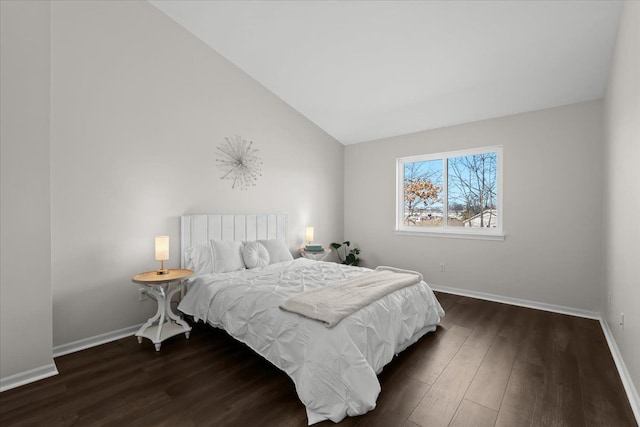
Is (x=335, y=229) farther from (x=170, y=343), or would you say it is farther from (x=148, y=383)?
(x=148, y=383)

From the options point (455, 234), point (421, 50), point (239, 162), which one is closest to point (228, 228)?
point (239, 162)

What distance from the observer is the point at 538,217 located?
143 inches

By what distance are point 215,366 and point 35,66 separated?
257cm

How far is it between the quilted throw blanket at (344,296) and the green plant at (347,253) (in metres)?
2.20

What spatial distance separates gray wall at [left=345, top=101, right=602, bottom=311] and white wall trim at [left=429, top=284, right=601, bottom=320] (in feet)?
0.17

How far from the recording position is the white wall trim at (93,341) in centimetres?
251

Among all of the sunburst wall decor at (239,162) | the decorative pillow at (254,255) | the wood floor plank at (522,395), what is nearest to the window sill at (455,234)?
the wood floor plank at (522,395)

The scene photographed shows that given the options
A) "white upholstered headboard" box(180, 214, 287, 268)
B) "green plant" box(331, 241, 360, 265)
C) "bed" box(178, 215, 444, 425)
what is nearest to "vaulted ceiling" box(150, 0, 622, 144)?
"white upholstered headboard" box(180, 214, 287, 268)

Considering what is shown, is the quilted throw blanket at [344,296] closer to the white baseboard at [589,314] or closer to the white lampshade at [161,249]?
the white lampshade at [161,249]

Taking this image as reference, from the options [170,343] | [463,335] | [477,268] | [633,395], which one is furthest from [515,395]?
[170,343]

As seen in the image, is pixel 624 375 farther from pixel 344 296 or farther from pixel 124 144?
pixel 124 144

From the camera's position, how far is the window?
409 cm

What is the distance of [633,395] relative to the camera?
1848 millimetres

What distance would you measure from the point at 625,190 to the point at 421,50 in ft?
6.89
